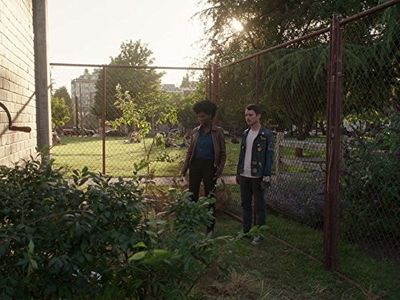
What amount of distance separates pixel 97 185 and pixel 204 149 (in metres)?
3.15

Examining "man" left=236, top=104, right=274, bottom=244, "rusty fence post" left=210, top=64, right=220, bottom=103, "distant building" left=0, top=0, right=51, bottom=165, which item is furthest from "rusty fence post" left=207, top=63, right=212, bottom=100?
"distant building" left=0, top=0, right=51, bottom=165

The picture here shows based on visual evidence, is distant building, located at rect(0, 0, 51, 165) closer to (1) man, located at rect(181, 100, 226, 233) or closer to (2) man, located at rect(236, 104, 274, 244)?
(1) man, located at rect(181, 100, 226, 233)

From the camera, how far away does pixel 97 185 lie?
92.8 inches

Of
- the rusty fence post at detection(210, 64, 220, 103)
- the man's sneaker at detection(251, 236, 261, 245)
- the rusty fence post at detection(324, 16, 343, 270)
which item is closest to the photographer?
the rusty fence post at detection(324, 16, 343, 270)

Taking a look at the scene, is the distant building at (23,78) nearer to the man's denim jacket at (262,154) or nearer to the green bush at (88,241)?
the green bush at (88,241)

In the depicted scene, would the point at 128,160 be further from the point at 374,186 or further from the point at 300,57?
the point at 374,186

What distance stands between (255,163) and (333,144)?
4.04 feet

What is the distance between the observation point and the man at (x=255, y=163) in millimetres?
5164

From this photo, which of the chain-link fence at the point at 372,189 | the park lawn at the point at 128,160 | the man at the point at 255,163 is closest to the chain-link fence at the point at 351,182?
the chain-link fence at the point at 372,189

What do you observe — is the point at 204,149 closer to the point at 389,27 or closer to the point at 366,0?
the point at 389,27

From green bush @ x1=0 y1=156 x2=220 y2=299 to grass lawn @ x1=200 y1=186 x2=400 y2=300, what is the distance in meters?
0.90

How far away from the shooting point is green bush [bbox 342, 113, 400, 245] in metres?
4.96

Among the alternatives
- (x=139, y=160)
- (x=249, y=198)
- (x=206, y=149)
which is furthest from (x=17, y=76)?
(x=249, y=198)

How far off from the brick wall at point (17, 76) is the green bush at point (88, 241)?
206 cm
